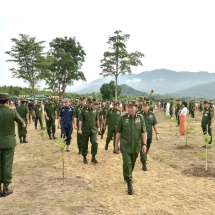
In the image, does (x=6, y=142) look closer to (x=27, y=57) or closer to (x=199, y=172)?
(x=199, y=172)

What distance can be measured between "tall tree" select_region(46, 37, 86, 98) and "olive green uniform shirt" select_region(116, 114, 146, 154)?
148 ft

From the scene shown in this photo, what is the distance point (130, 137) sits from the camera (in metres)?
6.34

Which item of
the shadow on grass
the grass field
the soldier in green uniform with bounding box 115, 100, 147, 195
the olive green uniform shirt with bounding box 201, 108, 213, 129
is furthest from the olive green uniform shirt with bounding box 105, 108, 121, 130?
the soldier in green uniform with bounding box 115, 100, 147, 195

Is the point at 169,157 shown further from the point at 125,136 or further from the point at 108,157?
the point at 125,136

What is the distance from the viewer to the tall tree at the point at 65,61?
2042 inches

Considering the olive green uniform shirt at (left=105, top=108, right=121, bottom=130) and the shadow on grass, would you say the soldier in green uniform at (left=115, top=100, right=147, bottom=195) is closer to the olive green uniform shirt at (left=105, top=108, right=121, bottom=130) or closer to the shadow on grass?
the shadow on grass

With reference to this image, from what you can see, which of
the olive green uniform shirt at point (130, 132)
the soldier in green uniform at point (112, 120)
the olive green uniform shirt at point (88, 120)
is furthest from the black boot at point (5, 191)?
the soldier in green uniform at point (112, 120)

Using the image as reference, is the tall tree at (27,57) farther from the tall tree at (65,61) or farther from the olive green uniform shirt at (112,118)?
the olive green uniform shirt at (112,118)

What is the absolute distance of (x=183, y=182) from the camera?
726cm

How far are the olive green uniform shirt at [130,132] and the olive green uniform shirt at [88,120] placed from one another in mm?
2429

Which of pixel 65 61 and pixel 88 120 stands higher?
pixel 65 61

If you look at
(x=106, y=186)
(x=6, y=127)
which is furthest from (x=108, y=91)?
(x=6, y=127)

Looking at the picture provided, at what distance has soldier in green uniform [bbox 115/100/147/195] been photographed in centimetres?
622

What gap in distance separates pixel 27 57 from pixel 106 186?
39.0 m
